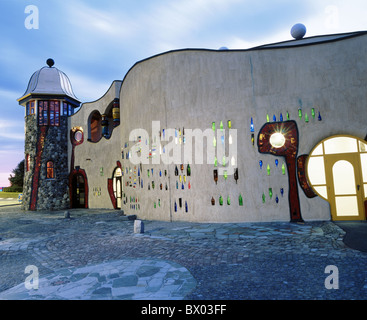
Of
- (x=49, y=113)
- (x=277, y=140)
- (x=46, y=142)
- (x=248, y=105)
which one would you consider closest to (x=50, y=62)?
(x=49, y=113)

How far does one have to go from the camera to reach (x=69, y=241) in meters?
6.63

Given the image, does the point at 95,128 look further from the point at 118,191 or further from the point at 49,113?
the point at 118,191

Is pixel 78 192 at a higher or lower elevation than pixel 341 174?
lower

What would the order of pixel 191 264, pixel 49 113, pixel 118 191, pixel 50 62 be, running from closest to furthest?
pixel 191 264 → pixel 118 191 → pixel 49 113 → pixel 50 62

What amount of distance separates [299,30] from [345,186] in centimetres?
770

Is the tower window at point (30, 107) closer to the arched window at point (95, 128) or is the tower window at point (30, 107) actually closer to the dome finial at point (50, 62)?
the dome finial at point (50, 62)

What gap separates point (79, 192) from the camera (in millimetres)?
17562

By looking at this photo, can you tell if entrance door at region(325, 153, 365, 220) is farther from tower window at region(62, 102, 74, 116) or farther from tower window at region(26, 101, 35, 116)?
tower window at region(26, 101, 35, 116)

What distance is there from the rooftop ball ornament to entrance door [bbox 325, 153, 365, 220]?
6637 millimetres

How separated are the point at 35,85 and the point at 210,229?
1710 cm

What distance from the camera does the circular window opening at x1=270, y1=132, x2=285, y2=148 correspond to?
26.3 feet

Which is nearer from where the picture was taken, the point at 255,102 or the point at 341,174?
the point at 341,174
